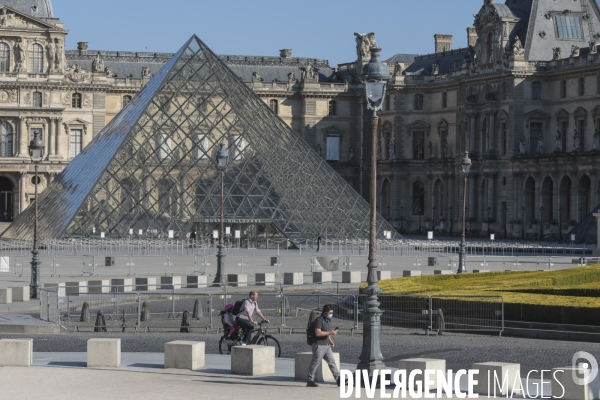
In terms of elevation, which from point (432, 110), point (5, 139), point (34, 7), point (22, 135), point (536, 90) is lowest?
point (5, 139)

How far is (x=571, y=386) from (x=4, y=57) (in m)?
82.4

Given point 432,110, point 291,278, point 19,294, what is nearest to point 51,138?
point 432,110

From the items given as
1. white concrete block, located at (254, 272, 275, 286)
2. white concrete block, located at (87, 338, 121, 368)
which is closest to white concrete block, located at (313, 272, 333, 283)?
white concrete block, located at (254, 272, 275, 286)

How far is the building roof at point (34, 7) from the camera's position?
98.9 metres

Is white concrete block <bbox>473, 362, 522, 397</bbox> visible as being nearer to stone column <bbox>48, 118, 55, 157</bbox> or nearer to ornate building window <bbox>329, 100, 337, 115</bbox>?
stone column <bbox>48, 118, 55, 157</bbox>

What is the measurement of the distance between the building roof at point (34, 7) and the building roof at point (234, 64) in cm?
701

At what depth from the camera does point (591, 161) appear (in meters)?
85.3

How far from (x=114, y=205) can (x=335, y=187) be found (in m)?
11.7

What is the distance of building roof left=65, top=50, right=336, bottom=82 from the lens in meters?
108

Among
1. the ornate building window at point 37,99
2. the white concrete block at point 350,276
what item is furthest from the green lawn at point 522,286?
the ornate building window at point 37,99

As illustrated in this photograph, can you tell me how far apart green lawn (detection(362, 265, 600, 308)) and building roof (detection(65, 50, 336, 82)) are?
235ft

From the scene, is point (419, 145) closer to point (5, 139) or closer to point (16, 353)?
point (5, 139)

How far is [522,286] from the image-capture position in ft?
111

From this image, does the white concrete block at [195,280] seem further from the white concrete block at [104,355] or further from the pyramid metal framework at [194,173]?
the pyramid metal framework at [194,173]
